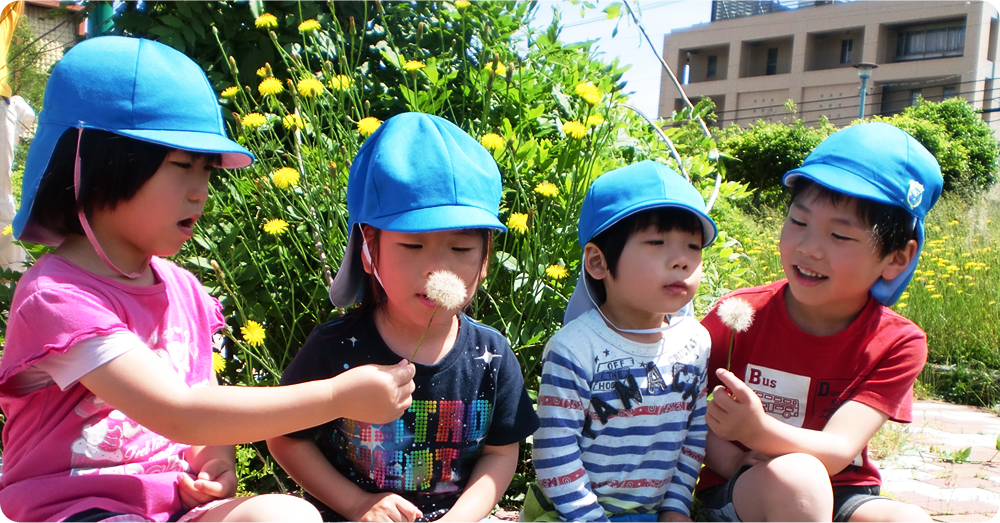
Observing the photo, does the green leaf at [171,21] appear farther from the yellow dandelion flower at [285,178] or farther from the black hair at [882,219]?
the black hair at [882,219]

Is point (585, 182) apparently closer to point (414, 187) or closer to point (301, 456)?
point (414, 187)

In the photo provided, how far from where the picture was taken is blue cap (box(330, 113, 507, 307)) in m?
1.56

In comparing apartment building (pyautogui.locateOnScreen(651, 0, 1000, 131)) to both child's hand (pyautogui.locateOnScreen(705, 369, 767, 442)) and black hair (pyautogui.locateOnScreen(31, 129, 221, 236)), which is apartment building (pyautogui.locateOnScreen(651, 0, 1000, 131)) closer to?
child's hand (pyautogui.locateOnScreen(705, 369, 767, 442))

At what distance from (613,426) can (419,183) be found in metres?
0.75

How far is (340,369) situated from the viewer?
1646 millimetres

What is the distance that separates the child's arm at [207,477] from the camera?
1.48 m

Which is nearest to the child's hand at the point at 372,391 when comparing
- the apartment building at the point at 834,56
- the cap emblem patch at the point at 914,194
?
the cap emblem patch at the point at 914,194

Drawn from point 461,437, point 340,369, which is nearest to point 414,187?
point 340,369

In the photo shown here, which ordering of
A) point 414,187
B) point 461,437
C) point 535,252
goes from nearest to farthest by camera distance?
1. point 414,187
2. point 461,437
3. point 535,252

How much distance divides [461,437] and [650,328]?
56cm

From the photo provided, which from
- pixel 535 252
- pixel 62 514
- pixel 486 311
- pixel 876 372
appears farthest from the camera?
pixel 486 311

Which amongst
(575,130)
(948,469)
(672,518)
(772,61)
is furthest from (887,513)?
(772,61)

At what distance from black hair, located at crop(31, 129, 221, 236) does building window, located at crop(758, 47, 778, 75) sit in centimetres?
4271

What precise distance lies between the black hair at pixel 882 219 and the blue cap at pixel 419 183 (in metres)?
0.85
